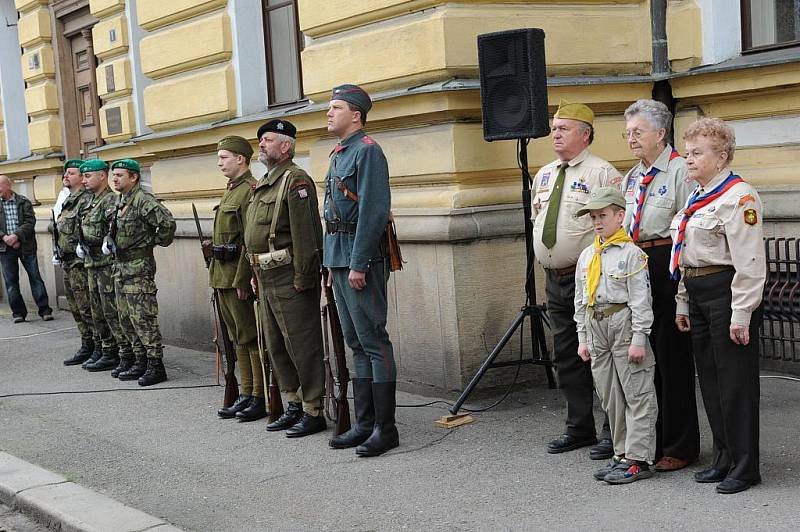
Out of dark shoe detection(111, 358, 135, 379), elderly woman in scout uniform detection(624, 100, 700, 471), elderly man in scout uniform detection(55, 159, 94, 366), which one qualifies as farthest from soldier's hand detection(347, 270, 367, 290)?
elderly man in scout uniform detection(55, 159, 94, 366)

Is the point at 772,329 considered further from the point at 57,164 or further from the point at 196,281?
the point at 57,164

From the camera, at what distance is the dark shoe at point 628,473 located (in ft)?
16.7

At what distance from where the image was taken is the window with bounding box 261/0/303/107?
9.51m

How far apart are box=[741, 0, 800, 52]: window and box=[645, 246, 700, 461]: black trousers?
8.89 feet

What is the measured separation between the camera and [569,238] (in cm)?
563

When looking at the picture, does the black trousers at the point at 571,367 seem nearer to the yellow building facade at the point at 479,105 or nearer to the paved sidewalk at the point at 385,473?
the paved sidewalk at the point at 385,473

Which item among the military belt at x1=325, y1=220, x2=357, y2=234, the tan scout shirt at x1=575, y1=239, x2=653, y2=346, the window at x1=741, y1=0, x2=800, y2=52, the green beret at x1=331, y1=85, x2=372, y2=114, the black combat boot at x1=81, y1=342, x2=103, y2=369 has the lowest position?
the black combat boot at x1=81, y1=342, x2=103, y2=369

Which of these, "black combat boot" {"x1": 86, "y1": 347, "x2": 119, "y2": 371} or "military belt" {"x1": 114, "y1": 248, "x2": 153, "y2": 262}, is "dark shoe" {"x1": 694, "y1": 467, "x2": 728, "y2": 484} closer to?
"military belt" {"x1": 114, "y1": 248, "x2": 153, "y2": 262}

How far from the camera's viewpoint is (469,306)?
700 centimetres

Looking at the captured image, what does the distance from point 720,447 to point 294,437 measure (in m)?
2.63

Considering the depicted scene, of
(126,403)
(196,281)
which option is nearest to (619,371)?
(126,403)

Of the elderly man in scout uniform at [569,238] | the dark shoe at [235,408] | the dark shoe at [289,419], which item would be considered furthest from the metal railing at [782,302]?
the dark shoe at [235,408]

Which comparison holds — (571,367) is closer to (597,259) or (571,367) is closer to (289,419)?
(597,259)

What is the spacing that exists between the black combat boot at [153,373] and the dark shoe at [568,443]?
12.9 ft
